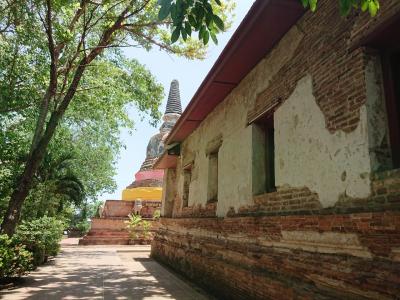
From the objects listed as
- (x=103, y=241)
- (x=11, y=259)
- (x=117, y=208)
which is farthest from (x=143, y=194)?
(x=11, y=259)

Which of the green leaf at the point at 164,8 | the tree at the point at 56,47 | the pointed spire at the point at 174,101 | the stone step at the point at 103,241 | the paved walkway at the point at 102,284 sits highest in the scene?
the pointed spire at the point at 174,101

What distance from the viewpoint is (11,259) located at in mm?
6281

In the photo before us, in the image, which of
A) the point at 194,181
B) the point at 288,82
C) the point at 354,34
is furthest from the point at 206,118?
Result: the point at 354,34

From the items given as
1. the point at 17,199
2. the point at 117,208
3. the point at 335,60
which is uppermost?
the point at 335,60

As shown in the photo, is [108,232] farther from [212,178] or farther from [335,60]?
[335,60]

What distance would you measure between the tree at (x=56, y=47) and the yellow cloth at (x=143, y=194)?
465 inches

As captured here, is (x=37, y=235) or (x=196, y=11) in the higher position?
(x=196, y=11)

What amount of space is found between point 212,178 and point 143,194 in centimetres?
1580

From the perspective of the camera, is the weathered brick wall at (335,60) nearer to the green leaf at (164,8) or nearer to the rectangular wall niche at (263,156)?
the rectangular wall niche at (263,156)

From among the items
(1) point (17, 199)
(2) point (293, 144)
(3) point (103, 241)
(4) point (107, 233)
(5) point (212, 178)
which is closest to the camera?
(2) point (293, 144)

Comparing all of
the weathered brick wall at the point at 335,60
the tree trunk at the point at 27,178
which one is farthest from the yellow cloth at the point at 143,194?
the weathered brick wall at the point at 335,60

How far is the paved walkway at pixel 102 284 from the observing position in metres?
6.21

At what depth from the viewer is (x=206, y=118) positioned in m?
8.91

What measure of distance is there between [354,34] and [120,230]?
1872 centimetres
